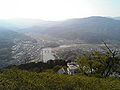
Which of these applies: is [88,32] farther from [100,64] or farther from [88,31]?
[100,64]

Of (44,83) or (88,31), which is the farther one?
(88,31)

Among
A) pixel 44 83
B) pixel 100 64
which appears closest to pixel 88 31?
pixel 100 64

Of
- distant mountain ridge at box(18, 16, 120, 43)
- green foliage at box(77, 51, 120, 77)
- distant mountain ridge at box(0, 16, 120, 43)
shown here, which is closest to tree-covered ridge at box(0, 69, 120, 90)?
green foliage at box(77, 51, 120, 77)

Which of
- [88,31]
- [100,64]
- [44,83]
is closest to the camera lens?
[44,83]

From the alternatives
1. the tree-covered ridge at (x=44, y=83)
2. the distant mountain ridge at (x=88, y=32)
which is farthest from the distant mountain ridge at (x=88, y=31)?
the tree-covered ridge at (x=44, y=83)

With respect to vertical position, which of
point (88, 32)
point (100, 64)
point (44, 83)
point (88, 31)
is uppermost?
point (44, 83)

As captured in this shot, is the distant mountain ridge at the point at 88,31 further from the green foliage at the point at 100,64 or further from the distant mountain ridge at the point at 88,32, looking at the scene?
the green foliage at the point at 100,64

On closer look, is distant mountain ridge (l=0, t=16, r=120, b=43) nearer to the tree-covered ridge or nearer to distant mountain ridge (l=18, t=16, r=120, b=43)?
distant mountain ridge (l=18, t=16, r=120, b=43)

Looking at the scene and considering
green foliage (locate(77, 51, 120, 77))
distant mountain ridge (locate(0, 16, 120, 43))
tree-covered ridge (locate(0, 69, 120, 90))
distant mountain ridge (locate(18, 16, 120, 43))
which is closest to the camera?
tree-covered ridge (locate(0, 69, 120, 90))

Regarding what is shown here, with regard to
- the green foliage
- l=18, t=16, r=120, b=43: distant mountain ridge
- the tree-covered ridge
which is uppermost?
the tree-covered ridge

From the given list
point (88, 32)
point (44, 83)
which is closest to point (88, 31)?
point (88, 32)

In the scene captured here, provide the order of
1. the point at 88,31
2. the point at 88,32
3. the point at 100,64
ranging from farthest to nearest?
the point at 88,31, the point at 88,32, the point at 100,64

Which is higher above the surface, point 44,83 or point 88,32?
point 44,83
